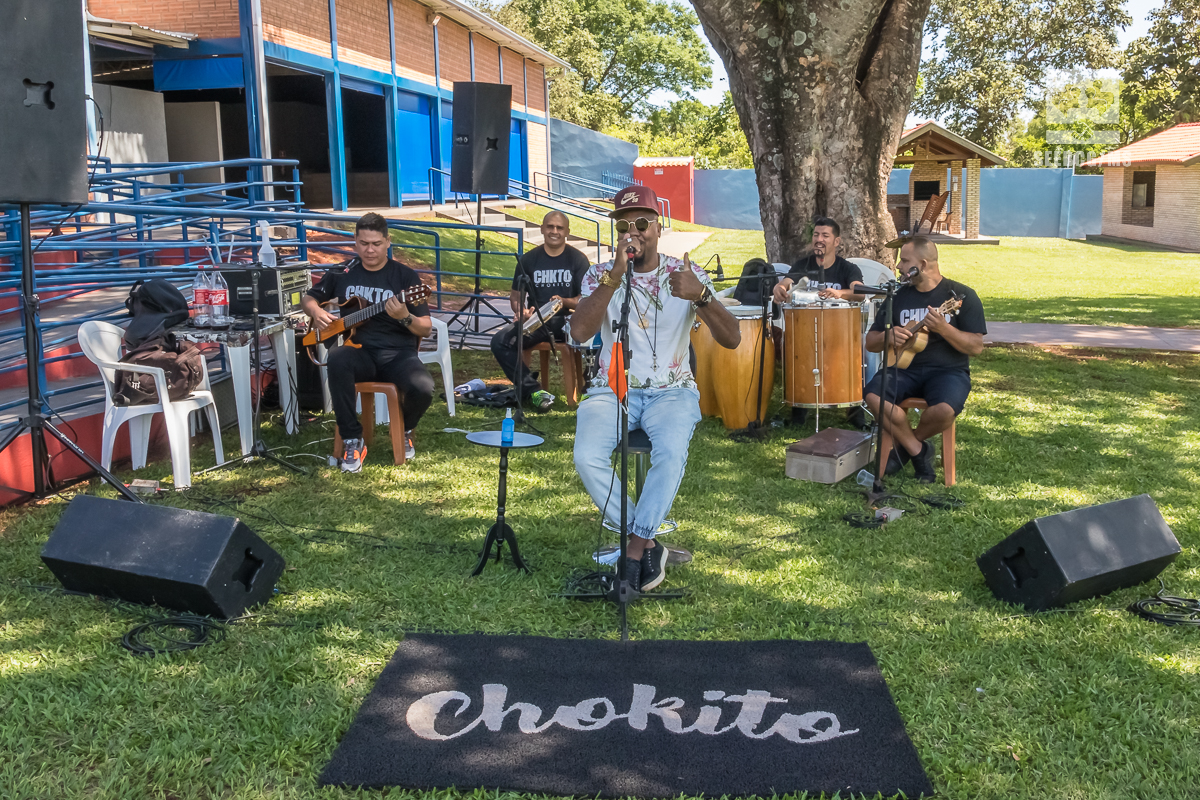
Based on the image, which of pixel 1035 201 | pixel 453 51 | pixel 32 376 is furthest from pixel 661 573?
pixel 1035 201

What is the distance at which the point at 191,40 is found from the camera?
15.6 meters

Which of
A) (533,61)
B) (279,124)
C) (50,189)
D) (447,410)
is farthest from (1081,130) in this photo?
(50,189)

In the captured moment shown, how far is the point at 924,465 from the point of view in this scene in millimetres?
5855

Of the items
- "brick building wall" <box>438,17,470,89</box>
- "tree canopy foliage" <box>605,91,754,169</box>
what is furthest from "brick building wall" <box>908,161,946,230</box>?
"tree canopy foliage" <box>605,91,754,169</box>

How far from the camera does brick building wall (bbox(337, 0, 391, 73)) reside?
1839 centimetres

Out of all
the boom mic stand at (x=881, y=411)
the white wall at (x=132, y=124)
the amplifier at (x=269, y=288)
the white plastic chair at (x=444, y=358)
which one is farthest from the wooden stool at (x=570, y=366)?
the white wall at (x=132, y=124)

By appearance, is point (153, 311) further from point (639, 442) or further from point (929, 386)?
point (929, 386)

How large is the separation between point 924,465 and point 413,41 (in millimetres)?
18299

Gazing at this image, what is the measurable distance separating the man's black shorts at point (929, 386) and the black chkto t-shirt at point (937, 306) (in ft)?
0.17

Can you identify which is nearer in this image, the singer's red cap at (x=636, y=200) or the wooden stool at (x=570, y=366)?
the singer's red cap at (x=636, y=200)

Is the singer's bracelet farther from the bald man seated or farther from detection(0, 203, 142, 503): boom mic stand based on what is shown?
the bald man seated

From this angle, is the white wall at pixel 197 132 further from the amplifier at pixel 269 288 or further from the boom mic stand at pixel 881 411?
the boom mic stand at pixel 881 411

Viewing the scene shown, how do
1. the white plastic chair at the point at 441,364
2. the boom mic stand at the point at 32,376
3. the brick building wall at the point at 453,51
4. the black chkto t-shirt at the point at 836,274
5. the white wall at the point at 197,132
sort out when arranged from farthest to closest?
the brick building wall at the point at 453,51, the white wall at the point at 197,132, the white plastic chair at the point at 441,364, the black chkto t-shirt at the point at 836,274, the boom mic stand at the point at 32,376

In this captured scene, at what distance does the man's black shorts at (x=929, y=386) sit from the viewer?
5.68m
